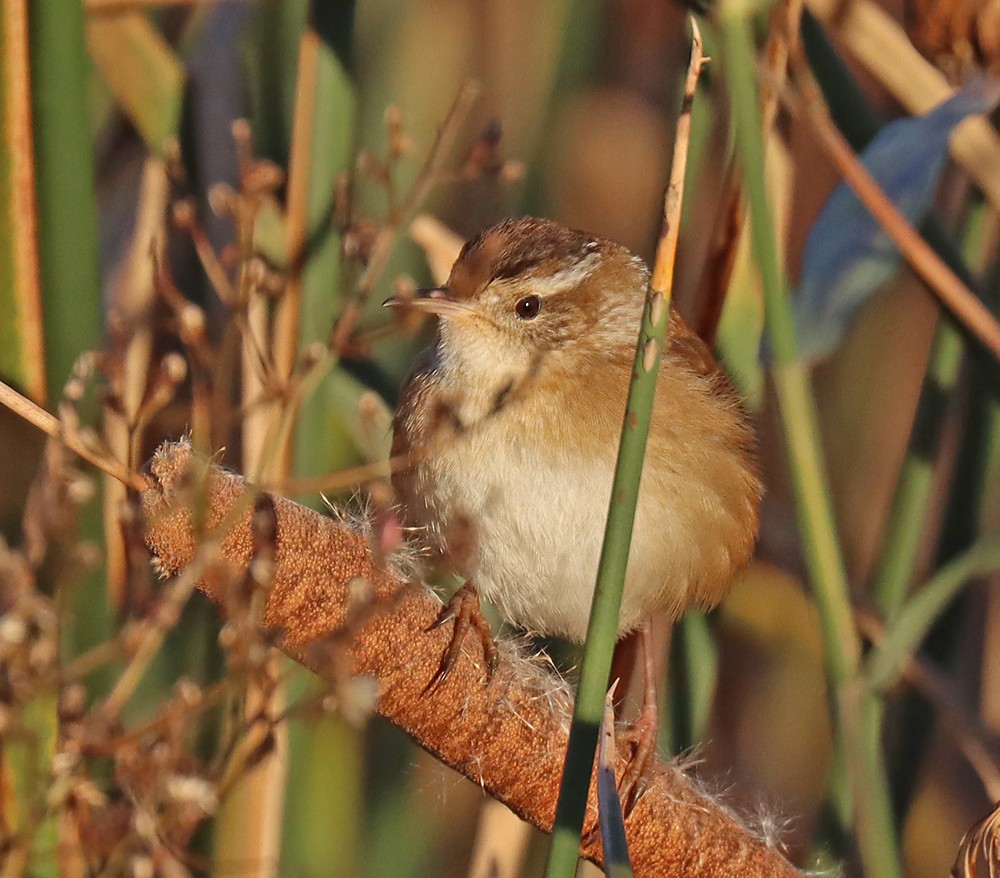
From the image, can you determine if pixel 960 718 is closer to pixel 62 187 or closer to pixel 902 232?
pixel 902 232

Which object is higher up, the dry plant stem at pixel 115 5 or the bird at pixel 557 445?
the dry plant stem at pixel 115 5

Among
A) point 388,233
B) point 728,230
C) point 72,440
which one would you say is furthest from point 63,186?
point 728,230

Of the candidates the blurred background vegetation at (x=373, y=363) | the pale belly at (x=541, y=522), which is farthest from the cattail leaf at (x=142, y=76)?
the pale belly at (x=541, y=522)

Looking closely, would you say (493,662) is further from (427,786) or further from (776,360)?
(427,786)

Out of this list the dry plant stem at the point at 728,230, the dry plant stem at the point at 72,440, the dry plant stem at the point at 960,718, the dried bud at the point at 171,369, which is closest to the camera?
the dry plant stem at the point at 72,440

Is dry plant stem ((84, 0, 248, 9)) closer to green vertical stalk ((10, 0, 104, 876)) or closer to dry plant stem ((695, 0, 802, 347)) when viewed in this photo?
green vertical stalk ((10, 0, 104, 876))

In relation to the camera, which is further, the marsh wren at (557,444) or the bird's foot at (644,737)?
the marsh wren at (557,444)

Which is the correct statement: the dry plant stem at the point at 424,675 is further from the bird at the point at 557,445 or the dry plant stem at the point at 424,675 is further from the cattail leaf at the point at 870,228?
the cattail leaf at the point at 870,228

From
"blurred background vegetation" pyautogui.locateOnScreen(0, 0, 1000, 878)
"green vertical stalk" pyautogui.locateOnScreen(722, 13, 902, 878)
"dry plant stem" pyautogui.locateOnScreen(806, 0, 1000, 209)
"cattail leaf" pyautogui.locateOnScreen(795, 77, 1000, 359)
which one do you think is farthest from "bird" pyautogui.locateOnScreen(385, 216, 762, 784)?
"dry plant stem" pyautogui.locateOnScreen(806, 0, 1000, 209)

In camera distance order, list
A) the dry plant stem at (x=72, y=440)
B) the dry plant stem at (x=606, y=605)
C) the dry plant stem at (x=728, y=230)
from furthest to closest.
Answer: the dry plant stem at (x=728, y=230)
the dry plant stem at (x=72, y=440)
the dry plant stem at (x=606, y=605)
